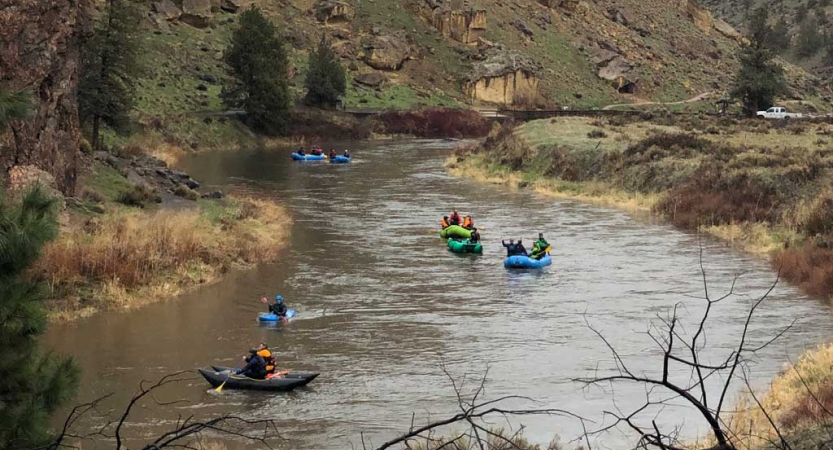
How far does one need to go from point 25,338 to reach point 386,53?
98.0 meters

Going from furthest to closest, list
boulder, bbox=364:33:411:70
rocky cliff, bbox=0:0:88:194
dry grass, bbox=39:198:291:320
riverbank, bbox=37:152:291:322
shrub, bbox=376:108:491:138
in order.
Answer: boulder, bbox=364:33:411:70
shrub, bbox=376:108:491:138
rocky cliff, bbox=0:0:88:194
riverbank, bbox=37:152:291:322
dry grass, bbox=39:198:291:320

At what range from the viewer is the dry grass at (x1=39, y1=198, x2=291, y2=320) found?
2514 cm

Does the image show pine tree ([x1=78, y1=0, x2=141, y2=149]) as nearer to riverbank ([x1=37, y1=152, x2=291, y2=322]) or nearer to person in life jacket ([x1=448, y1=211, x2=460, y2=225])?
riverbank ([x1=37, y1=152, x2=291, y2=322])

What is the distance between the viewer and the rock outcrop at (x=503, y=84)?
350ft

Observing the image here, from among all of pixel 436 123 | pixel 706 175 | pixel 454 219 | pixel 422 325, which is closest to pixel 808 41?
pixel 436 123

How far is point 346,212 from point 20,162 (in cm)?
1487

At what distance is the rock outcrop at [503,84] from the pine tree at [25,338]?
98253 millimetres

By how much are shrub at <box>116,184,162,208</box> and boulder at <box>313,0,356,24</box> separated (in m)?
75.0

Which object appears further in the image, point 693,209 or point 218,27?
point 218,27

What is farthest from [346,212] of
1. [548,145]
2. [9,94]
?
[9,94]

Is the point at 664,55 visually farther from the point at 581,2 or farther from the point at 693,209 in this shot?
the point at 693,209

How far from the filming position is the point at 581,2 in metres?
132

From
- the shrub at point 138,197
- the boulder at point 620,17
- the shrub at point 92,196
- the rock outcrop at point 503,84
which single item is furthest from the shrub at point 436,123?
the shrub at point 92,196

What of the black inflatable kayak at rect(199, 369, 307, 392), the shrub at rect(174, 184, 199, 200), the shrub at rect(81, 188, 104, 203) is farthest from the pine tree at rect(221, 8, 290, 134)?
the black inflatable kayak at rect(199, 369, 307, 392)
